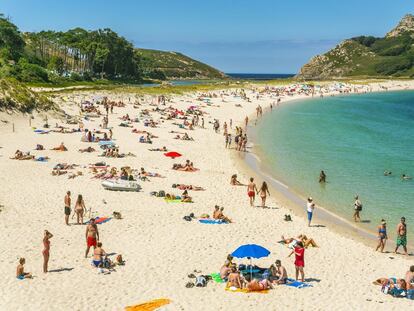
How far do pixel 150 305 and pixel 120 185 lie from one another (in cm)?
1123

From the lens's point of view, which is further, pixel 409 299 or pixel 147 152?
pixel 147 152

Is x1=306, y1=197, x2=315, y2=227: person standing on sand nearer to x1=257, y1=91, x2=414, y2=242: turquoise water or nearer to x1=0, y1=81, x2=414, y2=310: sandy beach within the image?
x1=0, y1=81, x2=414, y2=310: sandy beach

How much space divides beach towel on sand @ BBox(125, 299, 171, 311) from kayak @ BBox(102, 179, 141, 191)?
10845mm

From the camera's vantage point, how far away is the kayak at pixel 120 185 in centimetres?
2259

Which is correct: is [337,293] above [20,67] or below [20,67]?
below

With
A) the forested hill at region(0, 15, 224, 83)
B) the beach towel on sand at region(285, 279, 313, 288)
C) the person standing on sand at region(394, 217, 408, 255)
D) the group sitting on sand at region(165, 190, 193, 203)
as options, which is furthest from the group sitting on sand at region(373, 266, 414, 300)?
the forested hill at region(0, 15, 224, 83)

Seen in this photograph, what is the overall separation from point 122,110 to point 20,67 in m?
29.5

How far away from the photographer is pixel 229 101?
76625 mm

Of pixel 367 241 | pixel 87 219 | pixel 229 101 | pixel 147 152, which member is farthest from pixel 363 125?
pixel 87 219

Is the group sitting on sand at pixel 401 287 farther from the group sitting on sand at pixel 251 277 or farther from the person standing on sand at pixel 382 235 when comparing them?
the person standing on sand at pixel 382 235

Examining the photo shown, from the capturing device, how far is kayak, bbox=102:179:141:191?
22.6 metres

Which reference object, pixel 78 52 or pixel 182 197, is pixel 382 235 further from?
pixel 78 52

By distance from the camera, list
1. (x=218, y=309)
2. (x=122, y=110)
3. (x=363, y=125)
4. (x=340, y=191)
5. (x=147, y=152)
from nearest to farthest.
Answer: (x=218, y=309)
(x=340, y=191)
(x=147, y=152)
(x=122, y=110)
(x=363, y=125)

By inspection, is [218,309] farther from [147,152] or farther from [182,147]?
[182,147]
